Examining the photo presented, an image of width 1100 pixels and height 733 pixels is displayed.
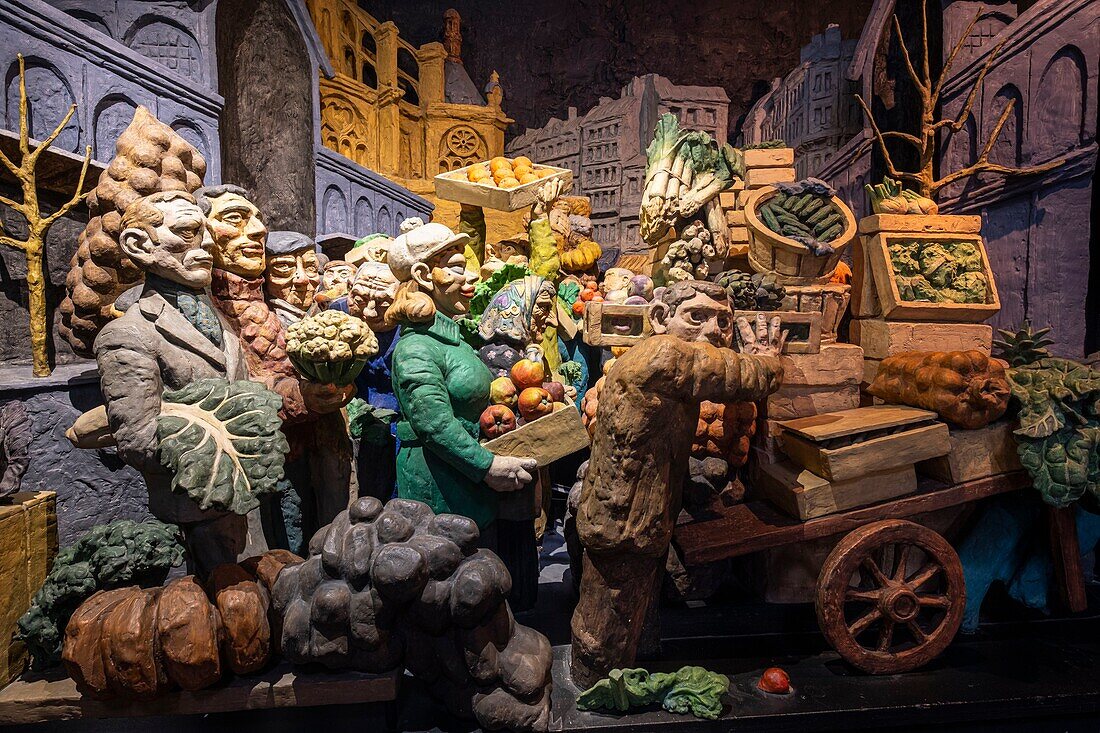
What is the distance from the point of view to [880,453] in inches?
88.5

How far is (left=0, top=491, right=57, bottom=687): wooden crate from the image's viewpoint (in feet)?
6.56

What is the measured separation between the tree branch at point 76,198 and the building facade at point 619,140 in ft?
15.8

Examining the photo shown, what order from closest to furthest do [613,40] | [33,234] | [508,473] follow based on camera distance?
[508,473] → [33,234] → [613,40]

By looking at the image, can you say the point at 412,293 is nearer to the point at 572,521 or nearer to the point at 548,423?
the point at 548,423

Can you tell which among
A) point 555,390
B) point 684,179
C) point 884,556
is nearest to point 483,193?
point 684,179

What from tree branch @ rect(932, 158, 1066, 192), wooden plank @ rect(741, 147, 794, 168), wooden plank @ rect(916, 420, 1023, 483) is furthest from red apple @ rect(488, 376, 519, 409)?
tree branch @ rect(932, 158, 1066, 192)

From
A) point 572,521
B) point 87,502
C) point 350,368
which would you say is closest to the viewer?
point 350,368

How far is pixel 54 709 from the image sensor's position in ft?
6.07

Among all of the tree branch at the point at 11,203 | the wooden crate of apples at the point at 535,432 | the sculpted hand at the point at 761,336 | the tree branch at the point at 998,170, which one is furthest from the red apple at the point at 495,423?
the tree branch at the point at 998,170

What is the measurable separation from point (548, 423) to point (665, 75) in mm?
5526

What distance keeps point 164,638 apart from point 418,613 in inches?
28.9

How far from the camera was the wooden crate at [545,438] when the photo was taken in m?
2.45

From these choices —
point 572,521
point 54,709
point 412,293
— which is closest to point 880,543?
point 572,521

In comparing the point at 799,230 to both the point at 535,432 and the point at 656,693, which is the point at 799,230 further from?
the point at 656,693
